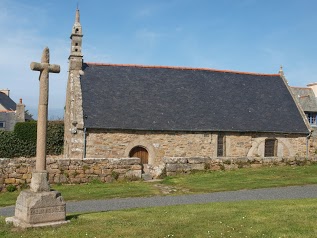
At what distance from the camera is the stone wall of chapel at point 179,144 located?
2347cm

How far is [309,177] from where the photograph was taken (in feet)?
60.0

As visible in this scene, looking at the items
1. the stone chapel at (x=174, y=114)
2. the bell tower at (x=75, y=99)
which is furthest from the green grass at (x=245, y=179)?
the bell tower at (x=75, y=99)

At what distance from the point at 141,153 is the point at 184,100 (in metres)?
5.24

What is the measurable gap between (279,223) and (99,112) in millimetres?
17092

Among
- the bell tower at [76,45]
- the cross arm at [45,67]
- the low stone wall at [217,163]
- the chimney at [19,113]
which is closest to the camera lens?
the cross arm at [45,67]

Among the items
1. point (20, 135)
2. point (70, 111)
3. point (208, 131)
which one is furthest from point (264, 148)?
point (20, 135)

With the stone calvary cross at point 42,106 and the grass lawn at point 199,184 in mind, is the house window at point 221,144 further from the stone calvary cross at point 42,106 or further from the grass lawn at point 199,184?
the stone calvary cross at point 42,106

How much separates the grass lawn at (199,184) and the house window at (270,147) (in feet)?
20.2

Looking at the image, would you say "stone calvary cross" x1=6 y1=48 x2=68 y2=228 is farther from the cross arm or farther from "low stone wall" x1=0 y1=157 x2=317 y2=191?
"low stone wall" x1=0 y1=157 x2=317 y2=191

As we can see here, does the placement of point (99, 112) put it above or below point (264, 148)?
above

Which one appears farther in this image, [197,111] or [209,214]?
[197,111]

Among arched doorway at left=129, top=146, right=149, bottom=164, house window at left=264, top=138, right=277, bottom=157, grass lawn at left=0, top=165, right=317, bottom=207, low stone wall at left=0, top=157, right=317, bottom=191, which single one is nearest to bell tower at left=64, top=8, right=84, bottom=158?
arched doorway at left=129, top=146, right=149, bottom=164

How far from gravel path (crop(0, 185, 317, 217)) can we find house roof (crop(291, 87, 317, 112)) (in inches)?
718

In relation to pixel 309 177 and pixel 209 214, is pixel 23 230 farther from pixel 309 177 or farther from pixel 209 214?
pixel 309 177
